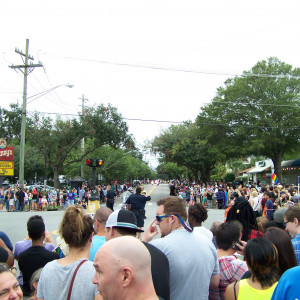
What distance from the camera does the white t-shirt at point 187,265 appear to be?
307cm

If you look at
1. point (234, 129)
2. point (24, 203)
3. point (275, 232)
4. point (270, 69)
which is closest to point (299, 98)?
point (270, 69)

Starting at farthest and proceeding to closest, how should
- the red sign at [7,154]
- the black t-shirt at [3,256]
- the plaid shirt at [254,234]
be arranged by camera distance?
the red sign at [7,154] < the plaid shirt at [254,234] < the black t-shirt at [3,256]

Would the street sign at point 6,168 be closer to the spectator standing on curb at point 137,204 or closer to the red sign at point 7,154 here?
the red sign at point 7,154

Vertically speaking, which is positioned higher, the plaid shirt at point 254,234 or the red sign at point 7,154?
the red sign at point 7,154

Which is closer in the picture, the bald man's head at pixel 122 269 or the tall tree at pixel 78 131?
the bald man's head at pixel 122 269

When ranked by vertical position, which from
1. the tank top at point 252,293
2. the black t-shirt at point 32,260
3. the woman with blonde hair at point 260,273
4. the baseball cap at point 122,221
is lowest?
the black t-shirt at point 32,260

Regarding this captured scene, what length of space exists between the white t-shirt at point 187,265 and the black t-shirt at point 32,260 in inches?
57.4

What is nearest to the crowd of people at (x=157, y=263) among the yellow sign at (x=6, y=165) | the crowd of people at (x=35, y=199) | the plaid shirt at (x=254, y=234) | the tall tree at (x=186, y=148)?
the plaid shirt at (x=254, y=234)

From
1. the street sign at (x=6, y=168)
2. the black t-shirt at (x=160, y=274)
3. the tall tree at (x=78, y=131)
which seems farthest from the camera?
the tall tree at (x=78, y=131)

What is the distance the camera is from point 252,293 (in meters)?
2.77

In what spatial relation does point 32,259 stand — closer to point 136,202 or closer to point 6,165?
point 136,202

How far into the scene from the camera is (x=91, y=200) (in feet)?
46.4

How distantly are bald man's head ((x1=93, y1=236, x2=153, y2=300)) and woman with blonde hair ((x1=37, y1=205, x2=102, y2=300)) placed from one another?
3.17 ft

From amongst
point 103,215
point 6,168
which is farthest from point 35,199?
point 103,215
